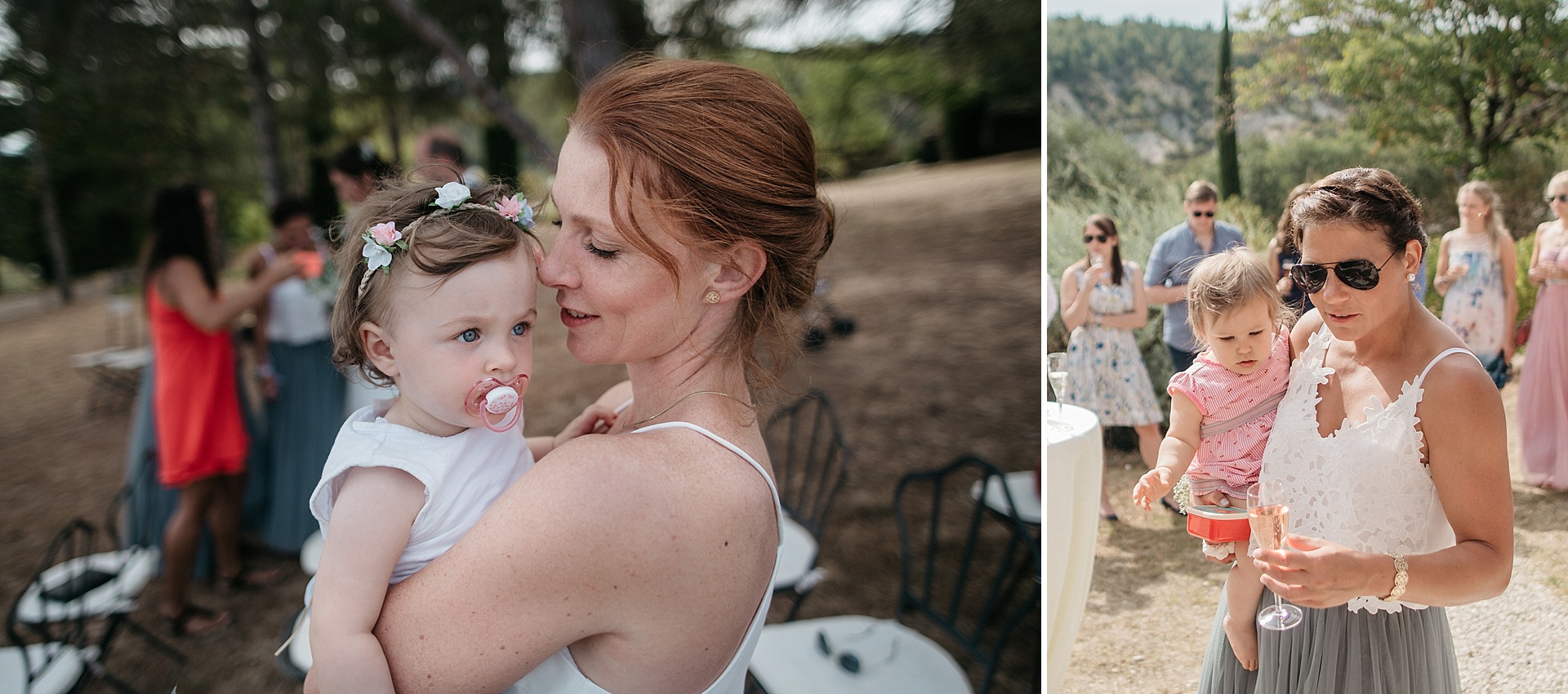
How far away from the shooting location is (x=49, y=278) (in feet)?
23.2

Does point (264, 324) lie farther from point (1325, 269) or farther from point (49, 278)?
point (1325, 269)

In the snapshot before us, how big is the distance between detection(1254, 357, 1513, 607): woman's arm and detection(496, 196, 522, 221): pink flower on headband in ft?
3.97

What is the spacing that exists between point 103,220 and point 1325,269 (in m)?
8.97

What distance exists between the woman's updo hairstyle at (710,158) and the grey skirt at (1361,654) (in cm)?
103

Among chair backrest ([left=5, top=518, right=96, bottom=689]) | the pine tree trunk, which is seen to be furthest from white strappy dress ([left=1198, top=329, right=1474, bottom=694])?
the pine tree trunk

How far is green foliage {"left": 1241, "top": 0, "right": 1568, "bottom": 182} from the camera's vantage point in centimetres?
158

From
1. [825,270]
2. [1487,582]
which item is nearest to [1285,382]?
[1487,582]

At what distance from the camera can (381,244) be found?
113cm

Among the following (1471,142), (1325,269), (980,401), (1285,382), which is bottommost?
(980,401)

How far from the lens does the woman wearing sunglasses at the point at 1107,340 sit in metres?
1.92

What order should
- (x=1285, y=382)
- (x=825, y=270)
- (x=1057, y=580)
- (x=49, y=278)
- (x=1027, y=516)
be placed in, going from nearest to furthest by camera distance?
1. (x=1285, y=382)
2. (x=1057, y=580)
3. (x=1027, y=516)
4. (x=49, y=278)
5. (x=825, y=270)

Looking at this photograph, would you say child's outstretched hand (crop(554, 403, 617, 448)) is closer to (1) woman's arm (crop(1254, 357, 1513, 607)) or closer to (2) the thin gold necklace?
(2) the thin gold necklace

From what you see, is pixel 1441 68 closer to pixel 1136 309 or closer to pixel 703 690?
pixel 1136 309

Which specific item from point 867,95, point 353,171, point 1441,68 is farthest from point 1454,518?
point 867,95
